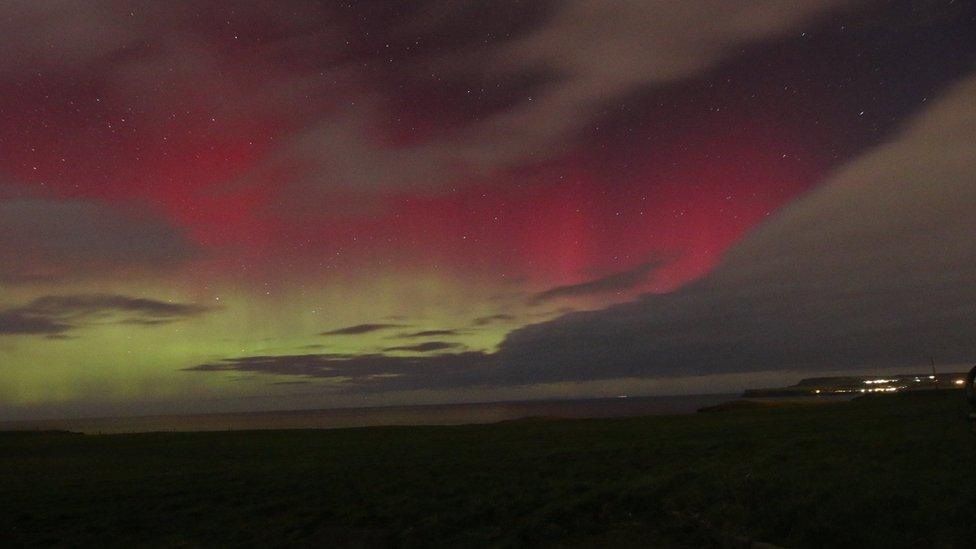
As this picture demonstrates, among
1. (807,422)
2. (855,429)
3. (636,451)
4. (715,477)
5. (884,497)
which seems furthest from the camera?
(807,422)

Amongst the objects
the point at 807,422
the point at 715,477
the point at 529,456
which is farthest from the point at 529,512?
the point at 807,422

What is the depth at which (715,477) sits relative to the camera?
15.3 m

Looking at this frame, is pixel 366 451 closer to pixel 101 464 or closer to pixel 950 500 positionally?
pixel 101 464

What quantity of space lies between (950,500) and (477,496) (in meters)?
9.72

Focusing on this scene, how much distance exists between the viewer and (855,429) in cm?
2445

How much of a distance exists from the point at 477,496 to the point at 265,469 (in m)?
11.7

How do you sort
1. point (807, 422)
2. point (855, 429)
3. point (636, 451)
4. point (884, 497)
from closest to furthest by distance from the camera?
point (884, 497) < point (636, 451) < point (855, 429) < point (807, 422)

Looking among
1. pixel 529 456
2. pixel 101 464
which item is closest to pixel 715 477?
pixel 529 456

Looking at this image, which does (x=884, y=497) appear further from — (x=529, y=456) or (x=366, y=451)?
(x=366, y=451)

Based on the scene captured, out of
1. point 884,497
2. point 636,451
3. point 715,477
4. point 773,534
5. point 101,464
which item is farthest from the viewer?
point 101,464

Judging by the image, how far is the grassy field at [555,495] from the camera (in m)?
10.9

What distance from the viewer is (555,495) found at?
15.2 metres

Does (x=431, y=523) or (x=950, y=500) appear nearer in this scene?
(x=950, y=500)

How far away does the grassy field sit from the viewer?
35.8 feet
